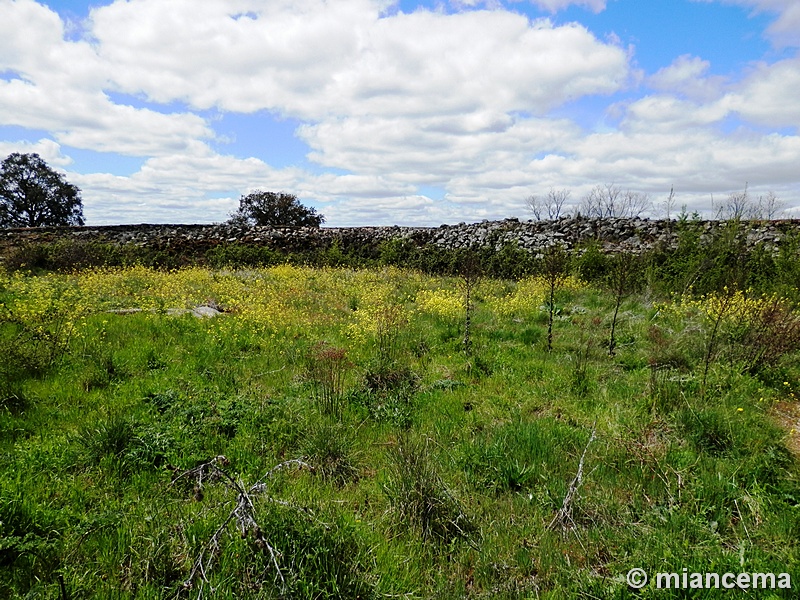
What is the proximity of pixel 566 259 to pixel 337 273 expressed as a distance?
7.98 metres

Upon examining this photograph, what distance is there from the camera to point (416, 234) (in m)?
20.5

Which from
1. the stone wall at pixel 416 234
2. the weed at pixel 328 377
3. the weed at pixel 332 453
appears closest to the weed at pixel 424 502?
the weed at pixel 332 453

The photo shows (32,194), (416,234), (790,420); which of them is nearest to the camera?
(790,420)

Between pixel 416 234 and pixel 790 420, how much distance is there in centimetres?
1683

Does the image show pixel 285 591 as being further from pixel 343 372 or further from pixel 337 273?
pixel 337 273

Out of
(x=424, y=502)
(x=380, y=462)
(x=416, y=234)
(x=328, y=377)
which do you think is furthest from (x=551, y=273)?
(x=416, y=234)

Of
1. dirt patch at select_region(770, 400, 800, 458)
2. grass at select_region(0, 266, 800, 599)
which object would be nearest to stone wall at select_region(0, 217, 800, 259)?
grass at select_region(0, 266, 800, 599)

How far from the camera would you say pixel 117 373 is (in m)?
5.40

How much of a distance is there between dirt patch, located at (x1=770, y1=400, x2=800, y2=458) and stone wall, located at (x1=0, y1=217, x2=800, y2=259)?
9.45 meters

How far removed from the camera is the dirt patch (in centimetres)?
407

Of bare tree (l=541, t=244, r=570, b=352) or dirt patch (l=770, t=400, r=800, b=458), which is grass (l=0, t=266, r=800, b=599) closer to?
dirt patch (l=770, t=400, r=800, b=458)

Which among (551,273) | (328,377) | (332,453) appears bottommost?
(332,453)

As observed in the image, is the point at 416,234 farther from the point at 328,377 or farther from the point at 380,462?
the point at 380,462

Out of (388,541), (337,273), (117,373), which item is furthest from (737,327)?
(337,273)
